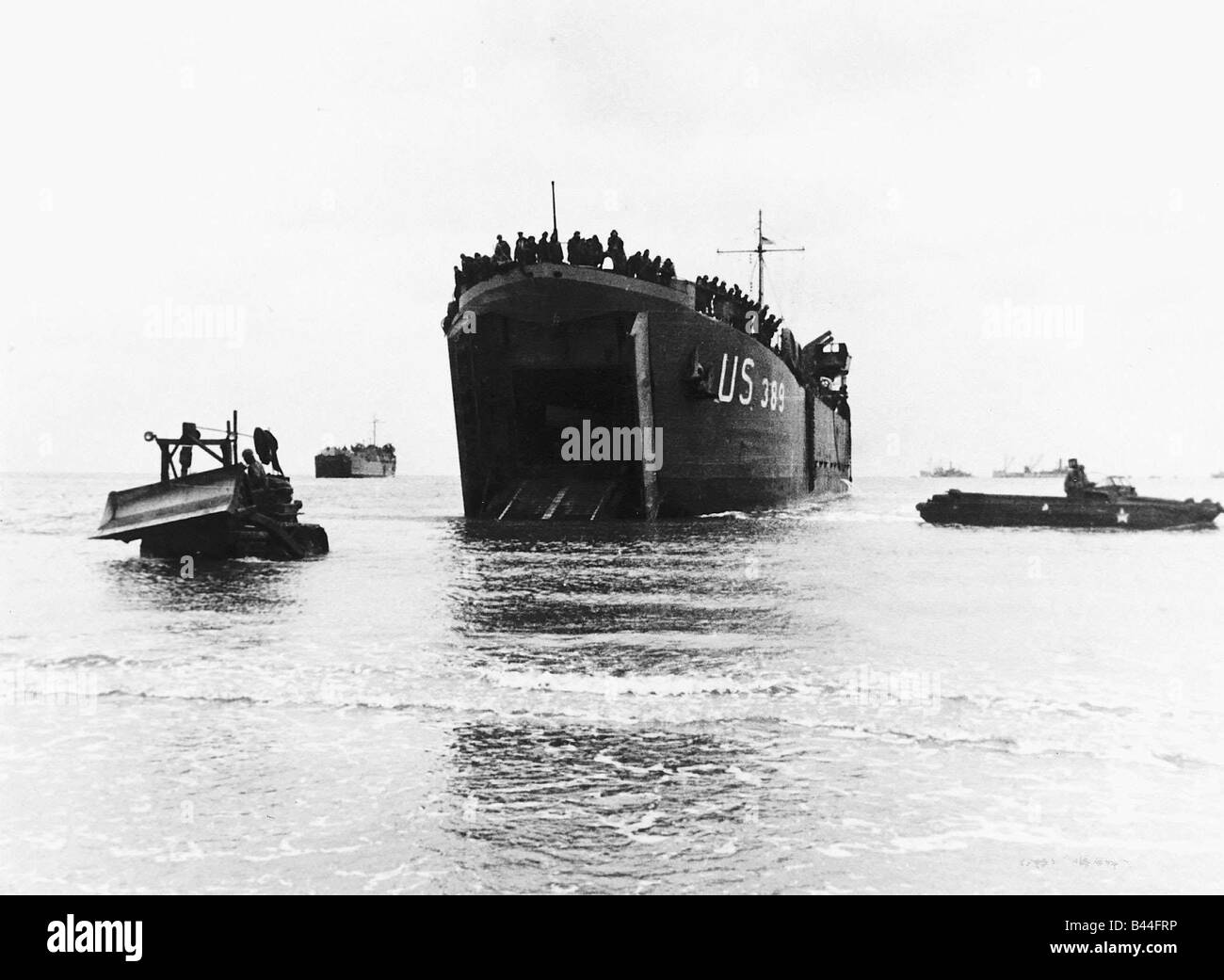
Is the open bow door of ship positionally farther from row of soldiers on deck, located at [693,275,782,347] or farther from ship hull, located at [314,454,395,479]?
ship hull, located at [314,454,395,479]

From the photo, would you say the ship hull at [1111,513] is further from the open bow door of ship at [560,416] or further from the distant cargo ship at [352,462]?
the distant cargo ship at [352,462]

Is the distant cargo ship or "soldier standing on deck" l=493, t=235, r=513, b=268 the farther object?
the distant cargo ship

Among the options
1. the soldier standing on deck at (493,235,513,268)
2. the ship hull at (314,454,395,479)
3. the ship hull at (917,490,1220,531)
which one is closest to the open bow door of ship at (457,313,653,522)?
the soldier standing on deck at (493,235,513,268)

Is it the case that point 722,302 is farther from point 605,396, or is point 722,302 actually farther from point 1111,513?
point 1111,513

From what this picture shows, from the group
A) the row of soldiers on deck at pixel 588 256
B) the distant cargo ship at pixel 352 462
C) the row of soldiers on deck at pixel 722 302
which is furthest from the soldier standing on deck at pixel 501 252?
the distant cargo ship at pixel 352 462

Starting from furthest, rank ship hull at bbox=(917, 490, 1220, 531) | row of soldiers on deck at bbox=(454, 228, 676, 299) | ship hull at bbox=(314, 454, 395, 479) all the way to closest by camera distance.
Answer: ship hull at bbox=(314, 454, 395, 479) → ship hull at bbox=(917, 490, 1220, 531) → row of soldiers on deck at bbox=(454, 228, 676, 299)

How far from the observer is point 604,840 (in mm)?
4434

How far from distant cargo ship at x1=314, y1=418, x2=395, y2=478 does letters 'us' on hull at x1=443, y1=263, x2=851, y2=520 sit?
85.6 m

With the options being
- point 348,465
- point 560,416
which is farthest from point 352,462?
point 560,416

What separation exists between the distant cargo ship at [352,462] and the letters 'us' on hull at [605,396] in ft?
281

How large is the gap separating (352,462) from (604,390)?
307ft

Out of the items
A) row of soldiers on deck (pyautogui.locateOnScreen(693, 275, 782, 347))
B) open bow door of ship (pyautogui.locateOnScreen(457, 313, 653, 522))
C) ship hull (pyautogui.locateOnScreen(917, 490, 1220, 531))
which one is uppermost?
row of soldiers on deck (pyautogui.locateOnScreen(693, 275, 782, 347))

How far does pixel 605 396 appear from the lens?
25906mm

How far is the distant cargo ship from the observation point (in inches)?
4444
